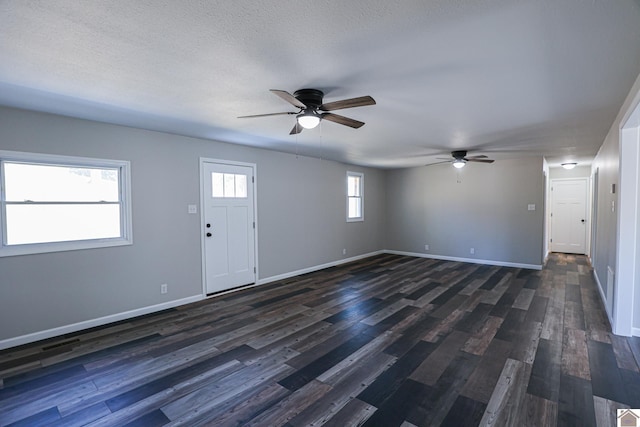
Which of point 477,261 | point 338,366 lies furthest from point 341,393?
point 477,261

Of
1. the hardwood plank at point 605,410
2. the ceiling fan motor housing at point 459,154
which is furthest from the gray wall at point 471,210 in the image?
the hardwood plank at point 605,410

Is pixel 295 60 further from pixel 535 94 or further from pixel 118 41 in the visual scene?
pixel 535 94

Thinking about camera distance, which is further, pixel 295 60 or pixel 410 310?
pixel 410 310

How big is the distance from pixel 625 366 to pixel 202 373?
3699mm

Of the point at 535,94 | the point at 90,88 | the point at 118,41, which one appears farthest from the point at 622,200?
the point at 90,88

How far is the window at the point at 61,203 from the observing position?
3145mm

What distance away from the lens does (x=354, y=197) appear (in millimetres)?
7730

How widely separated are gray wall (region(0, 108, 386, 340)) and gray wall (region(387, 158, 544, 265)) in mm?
3182

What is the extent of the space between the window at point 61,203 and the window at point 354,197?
486cm

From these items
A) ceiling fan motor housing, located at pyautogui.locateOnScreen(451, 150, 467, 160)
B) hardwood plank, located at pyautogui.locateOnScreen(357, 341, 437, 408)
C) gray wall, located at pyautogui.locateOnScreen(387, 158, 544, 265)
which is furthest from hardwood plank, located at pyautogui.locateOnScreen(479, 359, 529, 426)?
gray wall, located at pyautogui.locateOnScreen(387, 158, 544, 265)

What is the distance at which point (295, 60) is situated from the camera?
2109 millimetres

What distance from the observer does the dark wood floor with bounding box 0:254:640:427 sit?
2100 mm

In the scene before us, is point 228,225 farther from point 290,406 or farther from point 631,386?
point 631,386

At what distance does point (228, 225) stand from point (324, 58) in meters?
3.52
